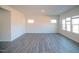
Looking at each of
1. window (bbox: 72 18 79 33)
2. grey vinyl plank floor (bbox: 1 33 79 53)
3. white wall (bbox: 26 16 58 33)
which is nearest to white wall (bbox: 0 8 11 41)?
grey vinyl plank floor (bbox: 1 33 79 53)

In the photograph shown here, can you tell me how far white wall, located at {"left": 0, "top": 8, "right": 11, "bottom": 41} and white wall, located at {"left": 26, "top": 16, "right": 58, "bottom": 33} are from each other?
679cm

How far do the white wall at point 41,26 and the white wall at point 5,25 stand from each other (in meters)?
6.79

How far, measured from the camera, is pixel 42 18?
577 inches

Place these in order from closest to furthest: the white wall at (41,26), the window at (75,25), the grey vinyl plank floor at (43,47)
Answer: the grey vinyl plank floor at (43,47), the window at (75,25), the white wall at (41,26)

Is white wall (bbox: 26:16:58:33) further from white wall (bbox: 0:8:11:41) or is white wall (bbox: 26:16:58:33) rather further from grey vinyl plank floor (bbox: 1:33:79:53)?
grey vinyl plank floor (bbox: 1:33:79:53)

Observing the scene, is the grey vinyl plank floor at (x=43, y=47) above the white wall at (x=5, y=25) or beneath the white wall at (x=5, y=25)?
beneath

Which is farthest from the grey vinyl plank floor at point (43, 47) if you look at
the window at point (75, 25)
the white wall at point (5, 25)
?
the window at point (75, 25)

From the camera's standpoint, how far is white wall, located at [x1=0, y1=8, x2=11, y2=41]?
26.0 ft

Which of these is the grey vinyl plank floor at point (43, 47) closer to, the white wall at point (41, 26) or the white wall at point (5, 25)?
the white wall at point (5, 25)

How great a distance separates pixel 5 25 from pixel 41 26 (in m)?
7.26

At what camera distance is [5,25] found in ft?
26.4

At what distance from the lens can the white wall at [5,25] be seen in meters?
7.92
